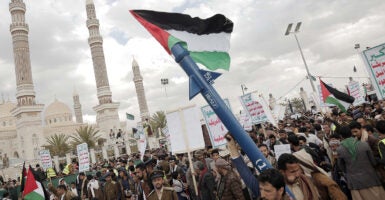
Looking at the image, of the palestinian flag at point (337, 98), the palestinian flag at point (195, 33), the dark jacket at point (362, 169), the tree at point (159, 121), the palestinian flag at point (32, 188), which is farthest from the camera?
the tree at point (159, 121)

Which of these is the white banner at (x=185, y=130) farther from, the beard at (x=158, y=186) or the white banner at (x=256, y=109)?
the white banner at (x=256, y=109)

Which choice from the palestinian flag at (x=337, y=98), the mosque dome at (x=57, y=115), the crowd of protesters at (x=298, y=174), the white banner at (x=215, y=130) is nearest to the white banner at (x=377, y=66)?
the crowd of protesters at (x=298, y=174)

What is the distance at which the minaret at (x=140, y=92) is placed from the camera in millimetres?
56625

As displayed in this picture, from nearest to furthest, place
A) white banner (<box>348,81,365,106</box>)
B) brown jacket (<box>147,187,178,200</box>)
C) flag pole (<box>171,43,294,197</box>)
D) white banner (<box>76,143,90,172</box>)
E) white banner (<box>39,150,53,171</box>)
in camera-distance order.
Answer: flag pole (<box>171,43,294,197</box>) < brown jacket (<box>147,187,178,200</box>) < white banner (<box>76,143,90,172</box>) < white banner (<box>348,81,365,106</box>) < white banner (<box>39,150,53,171</box>)

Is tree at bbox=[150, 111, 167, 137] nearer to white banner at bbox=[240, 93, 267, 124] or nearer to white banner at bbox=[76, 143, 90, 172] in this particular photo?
white banner at bbox=[76, 143, 90, 172]

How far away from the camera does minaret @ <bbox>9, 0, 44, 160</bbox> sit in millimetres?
35000

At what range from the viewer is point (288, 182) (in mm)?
2865

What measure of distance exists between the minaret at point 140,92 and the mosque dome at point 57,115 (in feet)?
57.0

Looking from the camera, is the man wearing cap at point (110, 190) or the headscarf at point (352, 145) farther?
the man wearing cap at point (110, 190)

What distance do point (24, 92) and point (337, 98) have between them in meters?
34.8

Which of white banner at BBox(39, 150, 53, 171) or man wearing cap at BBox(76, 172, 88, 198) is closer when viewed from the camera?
man wearing cap at BBox(76, 172, 88, 198)

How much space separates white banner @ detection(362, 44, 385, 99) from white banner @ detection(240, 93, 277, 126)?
3743 millimetres

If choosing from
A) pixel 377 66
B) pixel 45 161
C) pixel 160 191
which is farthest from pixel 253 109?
pixel 45 161

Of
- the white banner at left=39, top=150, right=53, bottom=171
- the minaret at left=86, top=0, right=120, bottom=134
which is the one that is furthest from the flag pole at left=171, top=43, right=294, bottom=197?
the minaret at left=86, top=0, right=120, bottom=134
